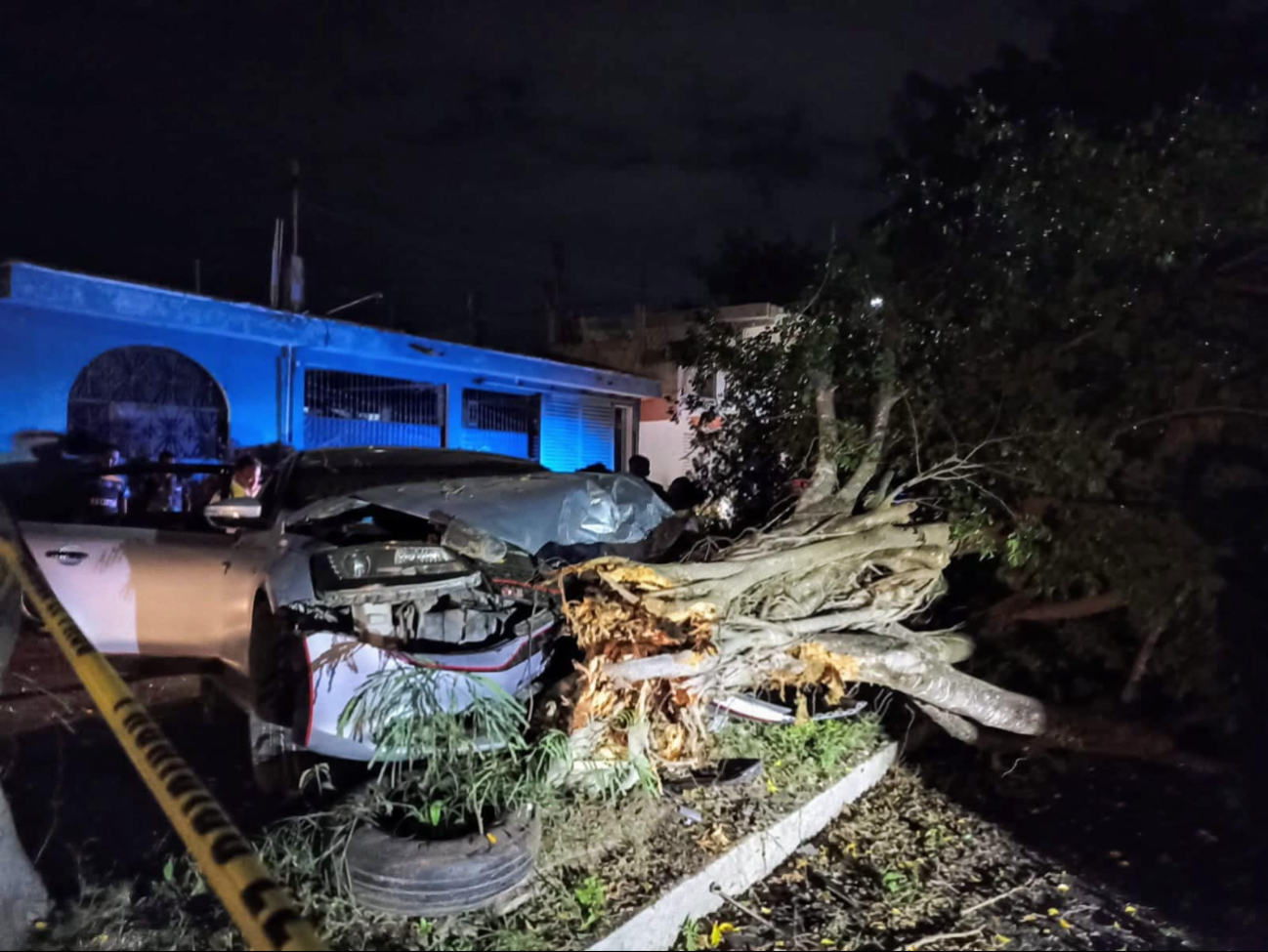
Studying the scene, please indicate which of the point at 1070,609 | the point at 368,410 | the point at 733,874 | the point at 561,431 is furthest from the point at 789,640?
the point at 561,431

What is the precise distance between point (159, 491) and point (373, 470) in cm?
340

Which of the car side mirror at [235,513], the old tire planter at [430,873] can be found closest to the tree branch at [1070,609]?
the old tire planter at [430,873]

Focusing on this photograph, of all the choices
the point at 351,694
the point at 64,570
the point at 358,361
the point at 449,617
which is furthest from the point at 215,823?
the point at 358,361

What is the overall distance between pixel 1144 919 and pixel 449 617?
146 inches

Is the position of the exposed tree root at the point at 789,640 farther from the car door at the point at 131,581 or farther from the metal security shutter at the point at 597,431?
the metal security shutter at the point at 597,431

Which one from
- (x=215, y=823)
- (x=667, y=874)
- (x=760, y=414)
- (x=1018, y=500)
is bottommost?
(x=667, y=874)

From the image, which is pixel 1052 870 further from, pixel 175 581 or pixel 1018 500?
pixel 175 581

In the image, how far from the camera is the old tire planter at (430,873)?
318cm

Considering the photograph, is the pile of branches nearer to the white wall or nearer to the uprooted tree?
the uprooted tree

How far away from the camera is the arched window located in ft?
33.5

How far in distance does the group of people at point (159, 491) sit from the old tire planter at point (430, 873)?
494cm

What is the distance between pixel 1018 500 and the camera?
6.18 metres

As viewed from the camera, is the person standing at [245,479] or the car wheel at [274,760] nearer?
→ the car wheel at [274,760]

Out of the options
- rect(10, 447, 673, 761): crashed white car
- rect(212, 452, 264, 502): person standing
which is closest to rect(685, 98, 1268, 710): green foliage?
rect(10, 447, 673, 761): crashed white car
